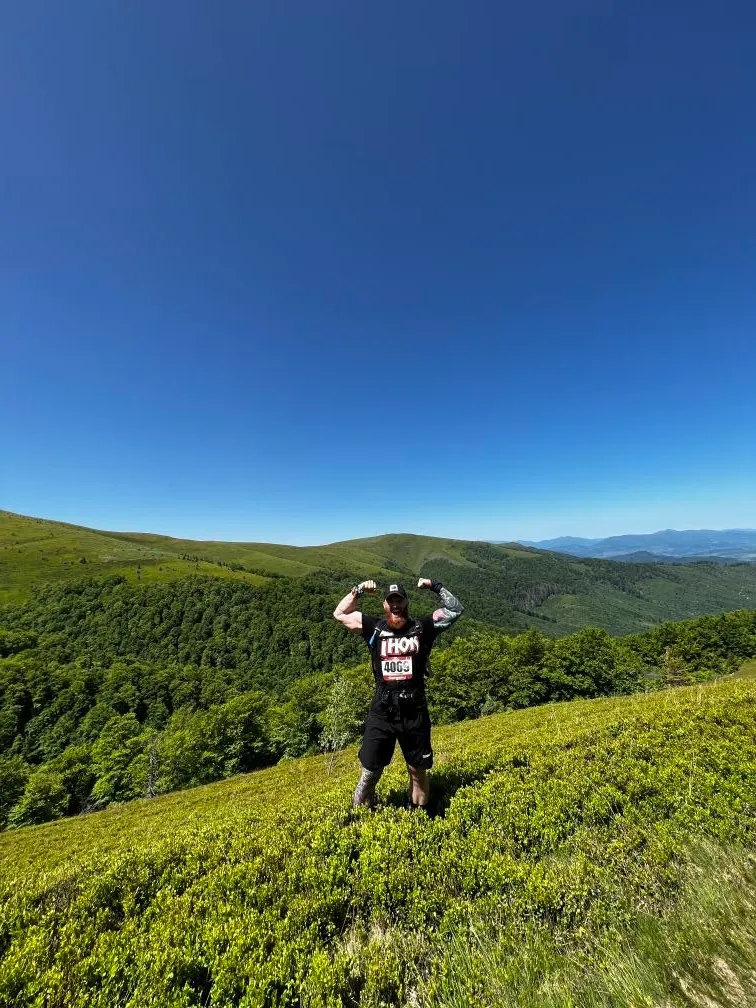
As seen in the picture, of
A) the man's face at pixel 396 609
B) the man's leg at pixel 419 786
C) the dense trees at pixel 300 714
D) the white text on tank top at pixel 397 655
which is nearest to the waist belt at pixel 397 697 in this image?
the white text on tank top at pixel 397 655

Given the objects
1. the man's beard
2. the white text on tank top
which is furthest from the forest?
the man's beard

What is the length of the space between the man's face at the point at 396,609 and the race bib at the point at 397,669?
1.97 feet

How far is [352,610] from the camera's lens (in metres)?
7.16

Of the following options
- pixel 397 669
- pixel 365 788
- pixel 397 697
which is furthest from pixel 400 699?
pixel 365 788

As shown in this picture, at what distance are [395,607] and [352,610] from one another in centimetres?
112

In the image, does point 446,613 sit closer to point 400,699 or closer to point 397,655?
point 397,655

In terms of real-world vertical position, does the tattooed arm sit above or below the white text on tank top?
above

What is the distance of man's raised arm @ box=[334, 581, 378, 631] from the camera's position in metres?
6.81

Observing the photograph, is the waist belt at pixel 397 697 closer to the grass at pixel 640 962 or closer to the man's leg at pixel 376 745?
the man's leg at pixel 376 745

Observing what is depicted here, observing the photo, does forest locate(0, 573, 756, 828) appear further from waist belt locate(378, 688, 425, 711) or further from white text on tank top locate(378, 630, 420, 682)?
white text on tank top locate(378, 630, 420, 682)

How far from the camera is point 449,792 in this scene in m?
6.73

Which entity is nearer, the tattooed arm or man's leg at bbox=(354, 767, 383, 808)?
man's leg at bbox=(354, 767, 383, 808)

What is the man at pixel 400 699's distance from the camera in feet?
19.5

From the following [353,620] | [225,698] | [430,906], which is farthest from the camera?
[225,698]
